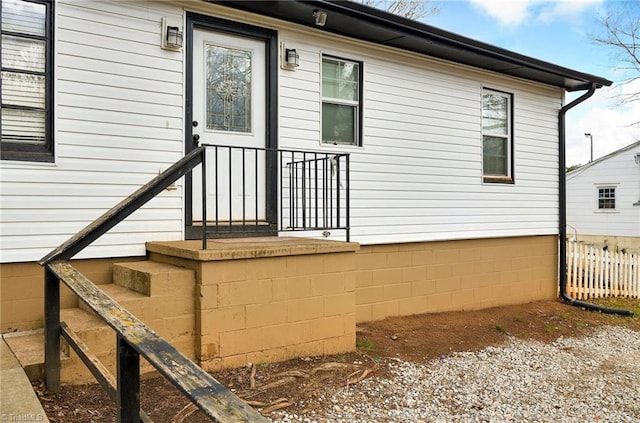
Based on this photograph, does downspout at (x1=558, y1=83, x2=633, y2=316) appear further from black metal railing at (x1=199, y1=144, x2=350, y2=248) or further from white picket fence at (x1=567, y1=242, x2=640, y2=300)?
black metal railing at (x1=199, y1=144, x2=350, y2=248)

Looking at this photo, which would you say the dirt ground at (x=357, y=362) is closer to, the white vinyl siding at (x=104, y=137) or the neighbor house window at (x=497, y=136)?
the white vinyl siding at (x=104, y=137)

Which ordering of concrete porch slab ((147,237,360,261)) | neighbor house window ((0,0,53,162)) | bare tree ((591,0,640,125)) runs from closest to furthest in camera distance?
concrete porch slab ((147,237,360,261)) → neighbor house window ((0,0,53,162)) → bare tree ((591,0,640,125))

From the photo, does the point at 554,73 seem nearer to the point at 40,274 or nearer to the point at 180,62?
the point at 180,62

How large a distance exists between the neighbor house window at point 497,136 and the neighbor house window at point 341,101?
2479 millimetres

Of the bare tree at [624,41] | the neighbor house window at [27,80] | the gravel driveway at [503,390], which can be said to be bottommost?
the gravel driveway at [503,390]

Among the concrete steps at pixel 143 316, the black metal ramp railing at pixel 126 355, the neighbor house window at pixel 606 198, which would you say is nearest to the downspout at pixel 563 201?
the concrete steps at pixel 143 316

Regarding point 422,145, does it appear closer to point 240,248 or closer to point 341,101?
point 341,101

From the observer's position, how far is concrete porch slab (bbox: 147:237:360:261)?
3829mm

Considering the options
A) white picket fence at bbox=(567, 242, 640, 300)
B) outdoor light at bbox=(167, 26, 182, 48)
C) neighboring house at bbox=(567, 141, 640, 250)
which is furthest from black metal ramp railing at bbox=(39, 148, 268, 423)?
neighboring house at bbox=(567, 141, 640, 250)

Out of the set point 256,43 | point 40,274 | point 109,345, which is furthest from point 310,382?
point 256,43

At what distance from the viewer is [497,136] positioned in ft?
25.2

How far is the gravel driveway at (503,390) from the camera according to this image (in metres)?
3.56

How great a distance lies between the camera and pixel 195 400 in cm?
128

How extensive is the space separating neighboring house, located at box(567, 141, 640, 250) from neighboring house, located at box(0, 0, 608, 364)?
372 inches
